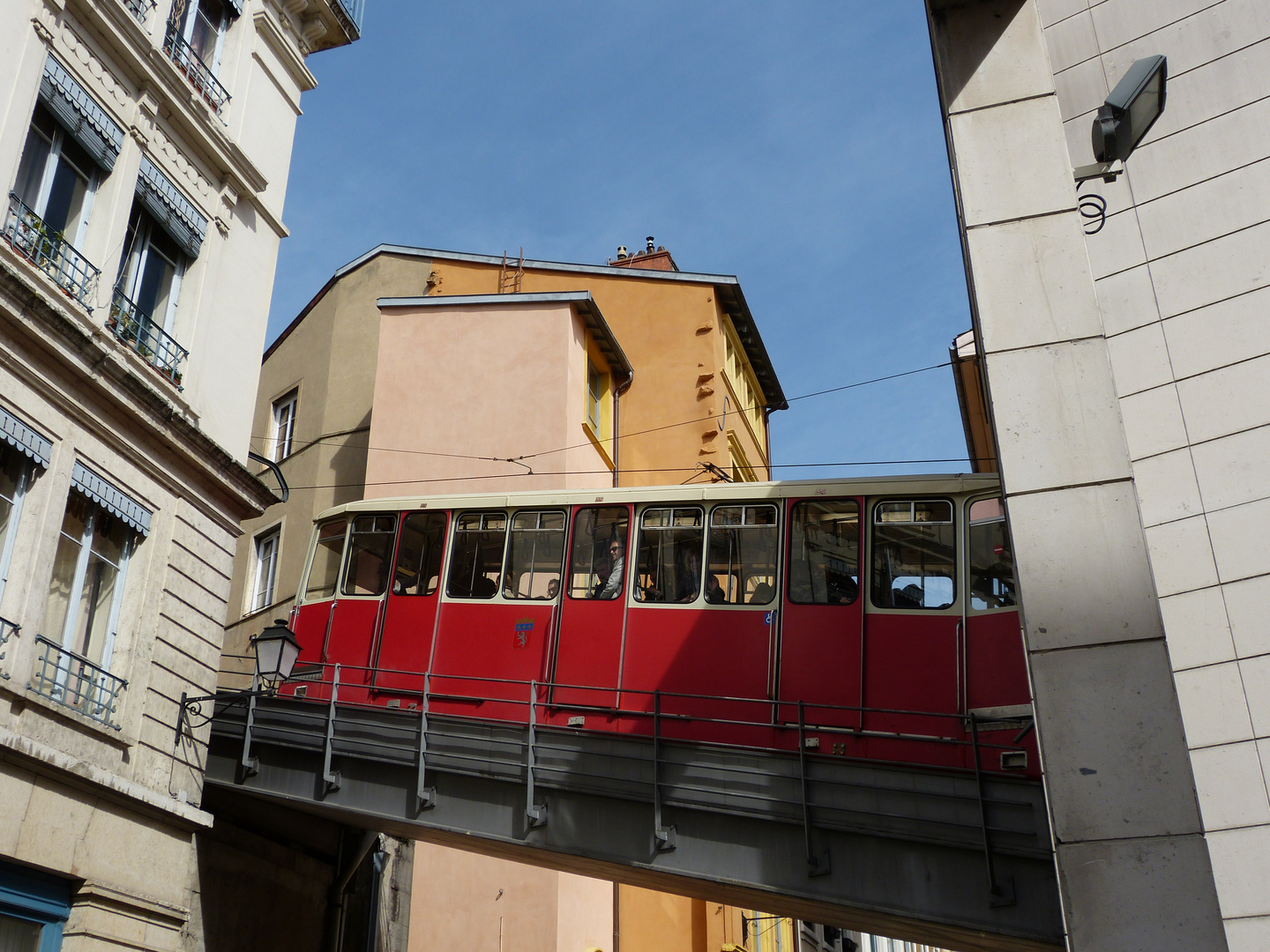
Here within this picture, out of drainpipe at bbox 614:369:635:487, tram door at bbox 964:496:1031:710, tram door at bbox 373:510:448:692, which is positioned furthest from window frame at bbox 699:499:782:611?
drainpipe at bbox 614:369:635:487

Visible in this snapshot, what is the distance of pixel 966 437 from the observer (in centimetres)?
2345

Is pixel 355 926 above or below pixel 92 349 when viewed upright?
below

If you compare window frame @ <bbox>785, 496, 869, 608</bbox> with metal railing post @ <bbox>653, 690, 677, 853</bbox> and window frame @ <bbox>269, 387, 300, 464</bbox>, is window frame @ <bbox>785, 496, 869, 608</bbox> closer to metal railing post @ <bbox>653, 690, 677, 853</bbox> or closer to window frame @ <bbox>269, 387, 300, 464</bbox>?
metal railing post @ <bbox>653, 690, 677, 853</bbox>

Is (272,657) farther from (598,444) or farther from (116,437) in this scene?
(598,444)

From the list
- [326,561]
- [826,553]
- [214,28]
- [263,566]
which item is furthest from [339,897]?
[214,28]

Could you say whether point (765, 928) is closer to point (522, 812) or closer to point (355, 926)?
point (355, 926)

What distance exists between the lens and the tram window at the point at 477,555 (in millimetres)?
13766

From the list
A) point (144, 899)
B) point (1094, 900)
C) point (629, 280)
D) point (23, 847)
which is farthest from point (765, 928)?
point (1094, 900)

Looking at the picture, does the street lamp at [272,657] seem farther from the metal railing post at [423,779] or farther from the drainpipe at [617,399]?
the drainpipe at [617,399]

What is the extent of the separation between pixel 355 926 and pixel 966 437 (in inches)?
582

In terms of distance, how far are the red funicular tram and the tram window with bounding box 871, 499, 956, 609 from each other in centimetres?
2

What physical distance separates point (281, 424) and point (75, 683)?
14.7 m

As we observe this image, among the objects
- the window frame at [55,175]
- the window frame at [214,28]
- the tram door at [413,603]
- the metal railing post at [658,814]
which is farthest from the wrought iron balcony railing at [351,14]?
the metal railing post at [658,814]

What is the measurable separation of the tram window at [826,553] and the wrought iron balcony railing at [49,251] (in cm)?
734
